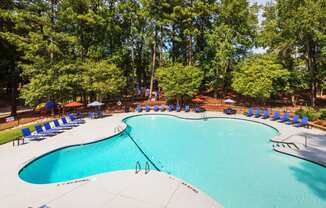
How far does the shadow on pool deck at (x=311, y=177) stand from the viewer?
6743 millimetres

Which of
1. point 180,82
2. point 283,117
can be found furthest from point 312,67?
point 180,82

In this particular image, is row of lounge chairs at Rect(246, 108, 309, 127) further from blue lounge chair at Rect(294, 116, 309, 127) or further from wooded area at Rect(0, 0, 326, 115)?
wooded area at Rect(0, 0, 326, 115)

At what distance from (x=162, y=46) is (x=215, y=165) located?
83.5 feet

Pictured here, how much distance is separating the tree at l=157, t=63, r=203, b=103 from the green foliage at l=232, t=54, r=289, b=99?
5025 mm

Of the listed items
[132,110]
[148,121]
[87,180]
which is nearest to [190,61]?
[132,110]

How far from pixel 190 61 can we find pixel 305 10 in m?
13.9

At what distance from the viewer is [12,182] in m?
6.91

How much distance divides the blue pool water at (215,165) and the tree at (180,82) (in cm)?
886

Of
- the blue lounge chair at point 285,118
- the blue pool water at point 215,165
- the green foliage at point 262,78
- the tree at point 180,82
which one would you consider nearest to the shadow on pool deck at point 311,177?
the blue pool water at point 215,165

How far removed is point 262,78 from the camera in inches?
845

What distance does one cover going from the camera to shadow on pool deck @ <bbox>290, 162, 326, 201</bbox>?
6.74m

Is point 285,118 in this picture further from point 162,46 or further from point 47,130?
point 162,46

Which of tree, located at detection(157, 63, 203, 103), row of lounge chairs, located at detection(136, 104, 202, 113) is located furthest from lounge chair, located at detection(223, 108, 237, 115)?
tree, located at detection(157, 63, 203, 103)

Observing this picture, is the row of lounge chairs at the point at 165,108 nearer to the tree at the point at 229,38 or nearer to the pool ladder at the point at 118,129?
the tree at the point at 229,38
